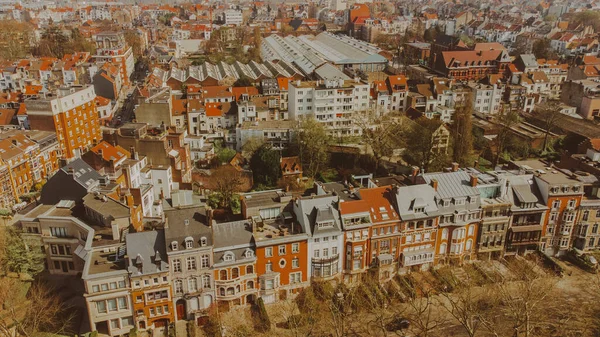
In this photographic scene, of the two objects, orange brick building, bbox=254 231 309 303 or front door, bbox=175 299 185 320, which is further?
orange brick building, bbox=254 231 309 303

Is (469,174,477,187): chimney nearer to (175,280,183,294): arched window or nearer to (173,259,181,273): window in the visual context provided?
(173,259,181,273): window

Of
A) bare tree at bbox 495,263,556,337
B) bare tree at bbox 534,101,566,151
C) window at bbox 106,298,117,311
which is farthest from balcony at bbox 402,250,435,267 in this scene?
bare tree at bbox 534,101,566,151

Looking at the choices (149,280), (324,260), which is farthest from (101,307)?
(324,260)

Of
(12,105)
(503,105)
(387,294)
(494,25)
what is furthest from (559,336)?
(494,25)

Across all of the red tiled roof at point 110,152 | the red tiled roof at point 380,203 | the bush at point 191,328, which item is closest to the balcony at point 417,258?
the red tiled roof at point 380,203

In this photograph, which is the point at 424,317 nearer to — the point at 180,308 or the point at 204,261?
the point at 204,261

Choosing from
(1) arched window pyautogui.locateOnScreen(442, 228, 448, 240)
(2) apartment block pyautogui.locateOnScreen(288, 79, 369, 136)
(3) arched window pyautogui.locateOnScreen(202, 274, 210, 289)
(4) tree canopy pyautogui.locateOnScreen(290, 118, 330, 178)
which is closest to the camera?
(3) arched window pyautogui.locateOnScreen(202, 274, 210, 289)
